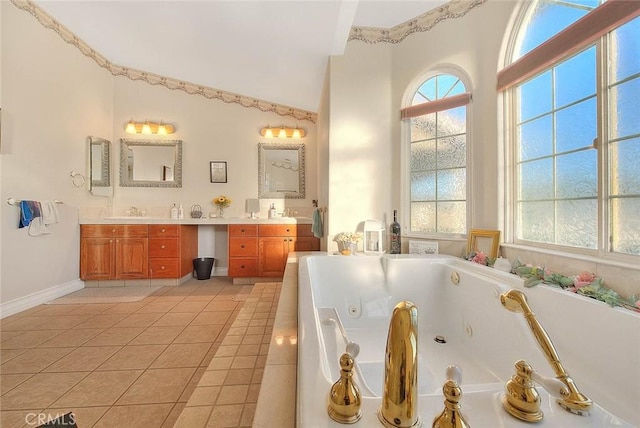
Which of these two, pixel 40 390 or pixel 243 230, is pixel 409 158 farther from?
pixel 40 390

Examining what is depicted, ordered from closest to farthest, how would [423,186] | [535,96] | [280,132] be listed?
1. [535,96]
2. [423,186]
3. [280,132]

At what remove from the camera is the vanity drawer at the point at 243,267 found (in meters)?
3.45

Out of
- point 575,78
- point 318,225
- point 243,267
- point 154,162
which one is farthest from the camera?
point 154,162

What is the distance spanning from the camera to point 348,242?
2457 millimetres

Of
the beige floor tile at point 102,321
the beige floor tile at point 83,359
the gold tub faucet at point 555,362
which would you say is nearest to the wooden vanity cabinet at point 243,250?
the beige floor tile at point 102,321

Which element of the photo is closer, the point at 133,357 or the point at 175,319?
the point at 133,357

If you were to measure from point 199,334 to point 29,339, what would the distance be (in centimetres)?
121

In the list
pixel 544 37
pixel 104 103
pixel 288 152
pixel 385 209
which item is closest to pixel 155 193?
pixel 104 103

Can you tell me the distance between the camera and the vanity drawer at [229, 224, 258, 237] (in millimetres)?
3455

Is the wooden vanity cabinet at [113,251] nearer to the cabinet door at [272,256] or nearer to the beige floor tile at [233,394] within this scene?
the cabinet door at [272,256]

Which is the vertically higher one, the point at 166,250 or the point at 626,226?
the point at 626,226

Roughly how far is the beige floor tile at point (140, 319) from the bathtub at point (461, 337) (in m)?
1.49

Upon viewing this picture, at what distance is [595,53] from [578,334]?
145 centimetres

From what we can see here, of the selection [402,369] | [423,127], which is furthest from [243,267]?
[402,369]
